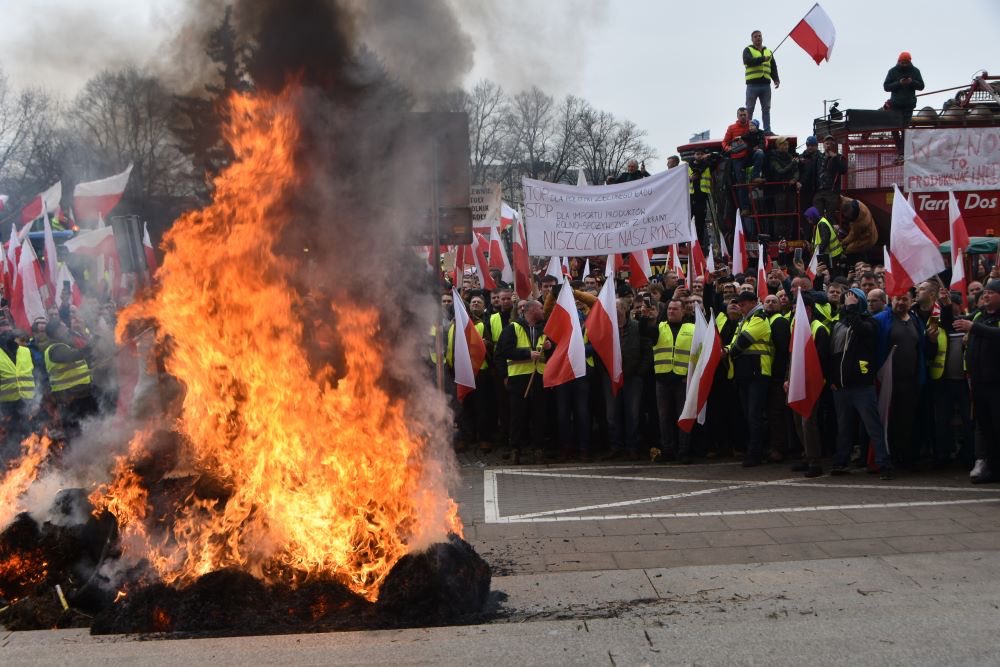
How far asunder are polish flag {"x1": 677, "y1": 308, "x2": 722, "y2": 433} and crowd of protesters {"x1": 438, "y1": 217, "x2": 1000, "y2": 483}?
21 centimetres

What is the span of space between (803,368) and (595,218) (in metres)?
4.24

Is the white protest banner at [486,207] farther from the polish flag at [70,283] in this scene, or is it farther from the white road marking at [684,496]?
the polish flag at [70,283]

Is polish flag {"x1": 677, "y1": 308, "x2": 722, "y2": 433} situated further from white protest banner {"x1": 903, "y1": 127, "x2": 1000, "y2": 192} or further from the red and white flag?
white protest banner {"x1": 903, "y1": 127, "x2": 1000, "y2": 192}

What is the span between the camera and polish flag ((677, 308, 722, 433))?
990cm

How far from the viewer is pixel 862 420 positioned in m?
9.26

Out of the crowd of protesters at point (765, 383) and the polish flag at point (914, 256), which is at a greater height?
the polish flag at point (914, 256)

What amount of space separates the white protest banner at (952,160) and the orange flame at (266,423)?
432 inches

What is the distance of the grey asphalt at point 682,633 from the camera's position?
4684mm

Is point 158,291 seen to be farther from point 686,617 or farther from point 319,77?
point 686,617

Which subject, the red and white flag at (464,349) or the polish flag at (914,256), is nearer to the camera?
the polish flag at (914,256)

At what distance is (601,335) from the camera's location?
34.1 feet

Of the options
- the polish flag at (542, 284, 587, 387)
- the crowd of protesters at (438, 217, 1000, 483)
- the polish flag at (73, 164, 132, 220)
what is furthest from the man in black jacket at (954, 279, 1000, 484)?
the polish flag at (73, 164, 132, 220)

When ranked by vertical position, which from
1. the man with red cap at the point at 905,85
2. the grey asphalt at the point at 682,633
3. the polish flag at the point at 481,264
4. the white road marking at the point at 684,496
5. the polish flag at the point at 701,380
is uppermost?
the man with red cap at the point at 905,85

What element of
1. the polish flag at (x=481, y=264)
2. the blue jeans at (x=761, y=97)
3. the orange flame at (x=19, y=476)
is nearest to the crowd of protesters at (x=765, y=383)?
the polish flag at (x=481, y=264)
